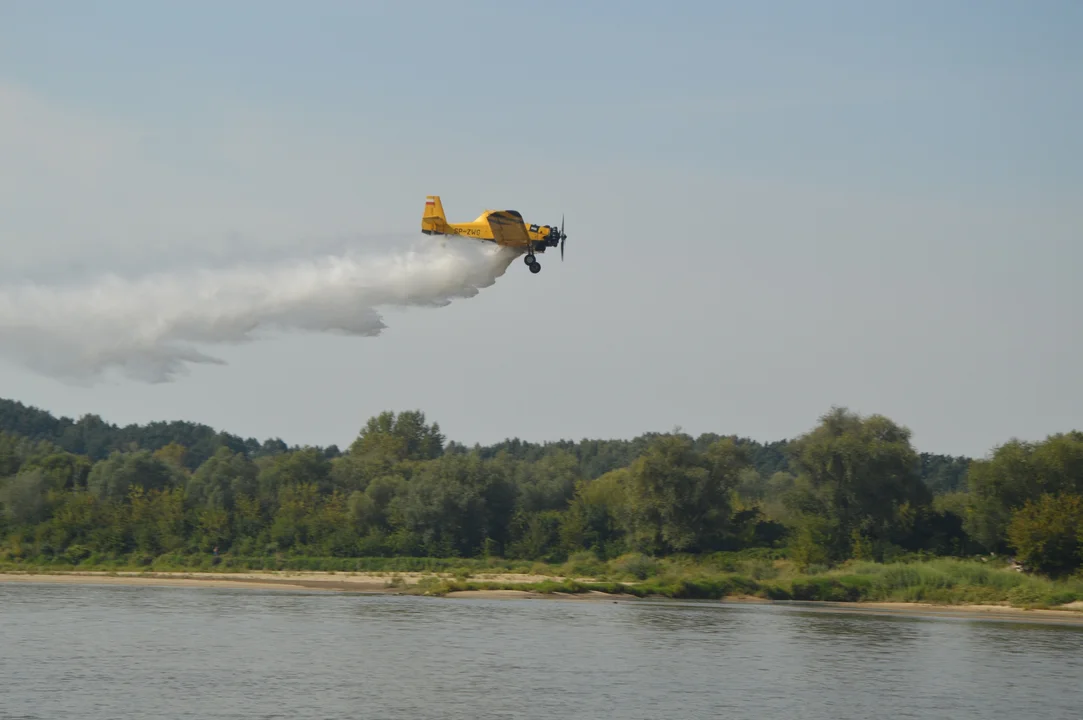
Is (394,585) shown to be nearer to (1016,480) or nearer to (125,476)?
(125,476)

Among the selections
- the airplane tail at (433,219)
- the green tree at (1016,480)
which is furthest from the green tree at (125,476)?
the green tree at (1016,480)

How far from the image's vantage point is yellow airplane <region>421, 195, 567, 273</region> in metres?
41.5

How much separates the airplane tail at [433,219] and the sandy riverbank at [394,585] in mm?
18834

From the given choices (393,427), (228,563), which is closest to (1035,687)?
(228,563)

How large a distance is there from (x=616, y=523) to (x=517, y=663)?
31.6 metres

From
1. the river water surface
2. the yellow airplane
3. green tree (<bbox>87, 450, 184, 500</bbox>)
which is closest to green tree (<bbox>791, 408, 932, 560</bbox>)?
the river water surface

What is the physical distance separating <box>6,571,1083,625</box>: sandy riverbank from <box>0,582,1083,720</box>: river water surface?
8.65 ft

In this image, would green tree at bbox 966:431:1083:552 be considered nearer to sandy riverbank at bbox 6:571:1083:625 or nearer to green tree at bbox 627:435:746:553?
sandy riverbank at bbox 6:571:1083:625

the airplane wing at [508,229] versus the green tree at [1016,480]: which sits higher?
the airplane wing at [508,229]

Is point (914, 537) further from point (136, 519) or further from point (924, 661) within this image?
point (136, 519)

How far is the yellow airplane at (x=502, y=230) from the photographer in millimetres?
41500

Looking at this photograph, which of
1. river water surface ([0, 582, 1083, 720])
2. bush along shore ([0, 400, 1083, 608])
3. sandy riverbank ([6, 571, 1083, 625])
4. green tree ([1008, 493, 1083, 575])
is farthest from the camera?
bush along shore ([0, 400, 1083, 608])

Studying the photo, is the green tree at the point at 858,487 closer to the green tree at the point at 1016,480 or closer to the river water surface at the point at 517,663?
the green tree at the point at 1016,480

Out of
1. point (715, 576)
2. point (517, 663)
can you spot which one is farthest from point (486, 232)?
point (715, 576)
